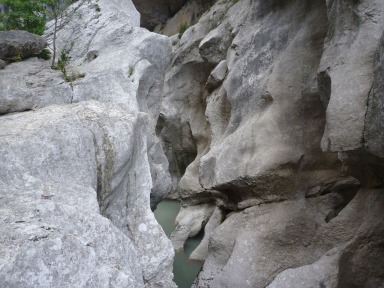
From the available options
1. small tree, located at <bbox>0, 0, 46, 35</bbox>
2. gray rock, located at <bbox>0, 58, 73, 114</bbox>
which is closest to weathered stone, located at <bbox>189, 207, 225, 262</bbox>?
gray rock, located at <bbox>0, 58, 73, 114</bbox>

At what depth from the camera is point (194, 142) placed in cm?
2094

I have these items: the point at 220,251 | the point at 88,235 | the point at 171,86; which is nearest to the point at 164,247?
the point at 88,235

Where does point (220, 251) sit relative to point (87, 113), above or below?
below

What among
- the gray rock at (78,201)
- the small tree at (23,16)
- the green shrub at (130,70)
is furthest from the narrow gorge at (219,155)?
the small tree at (23,16)

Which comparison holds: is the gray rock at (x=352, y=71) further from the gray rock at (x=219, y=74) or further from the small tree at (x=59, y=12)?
the gray rock at (x=219, y=74)

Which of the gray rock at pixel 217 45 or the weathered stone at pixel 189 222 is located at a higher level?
the gray rock at pixel 217 45

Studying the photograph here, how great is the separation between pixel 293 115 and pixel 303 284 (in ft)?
15.3

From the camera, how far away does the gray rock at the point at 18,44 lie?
931cm

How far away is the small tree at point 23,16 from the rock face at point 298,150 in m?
6.35

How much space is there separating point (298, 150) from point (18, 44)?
7.60 meters

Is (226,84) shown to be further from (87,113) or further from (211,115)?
(87,113)

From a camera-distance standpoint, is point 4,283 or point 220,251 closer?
point 4,283

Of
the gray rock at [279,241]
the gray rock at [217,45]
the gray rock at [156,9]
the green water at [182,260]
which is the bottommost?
the green water at [182,260]

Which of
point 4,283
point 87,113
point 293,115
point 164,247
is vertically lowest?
point 164,247
